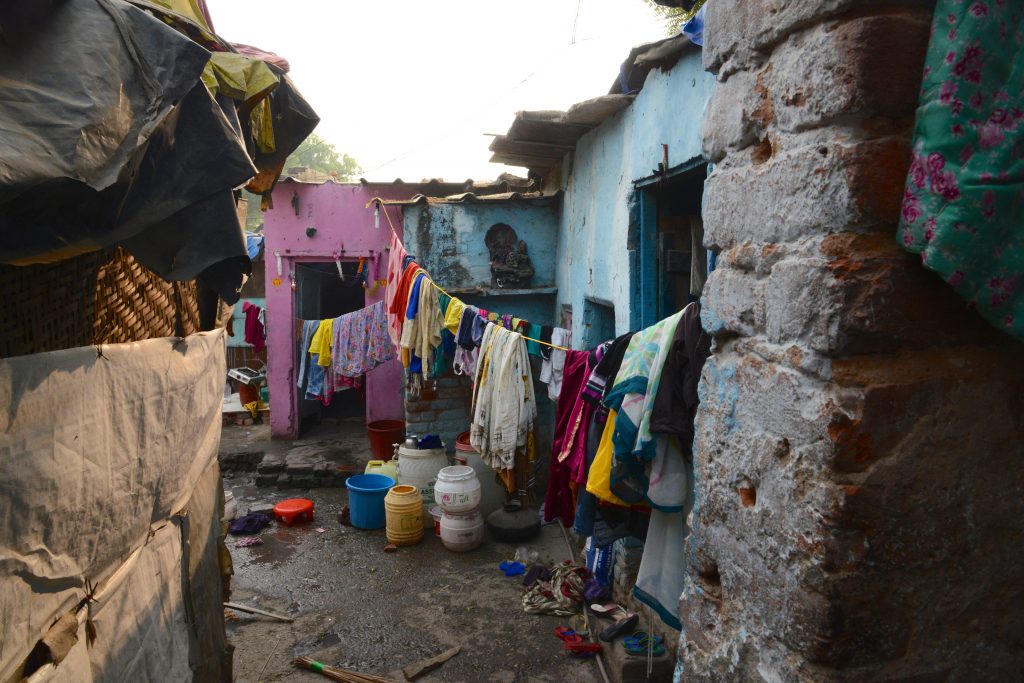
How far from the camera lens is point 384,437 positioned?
9062 millimetres

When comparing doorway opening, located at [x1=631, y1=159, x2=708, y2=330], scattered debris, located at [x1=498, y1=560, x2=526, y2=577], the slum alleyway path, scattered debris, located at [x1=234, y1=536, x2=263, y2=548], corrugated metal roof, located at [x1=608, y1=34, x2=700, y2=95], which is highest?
corrugated metal roof, located at [x1=608, y1=34, x2=700, y2=95]

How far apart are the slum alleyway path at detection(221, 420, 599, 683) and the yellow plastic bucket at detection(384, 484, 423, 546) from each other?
0.14 m

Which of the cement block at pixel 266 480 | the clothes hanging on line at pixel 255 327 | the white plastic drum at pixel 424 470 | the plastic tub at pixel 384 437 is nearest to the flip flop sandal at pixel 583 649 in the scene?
the white plastic drum at pixel 424 470

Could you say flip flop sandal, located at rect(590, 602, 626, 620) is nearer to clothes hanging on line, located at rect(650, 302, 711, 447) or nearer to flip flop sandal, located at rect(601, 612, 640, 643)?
flip flop sandal, located at rect(601, 612, 640, 643)

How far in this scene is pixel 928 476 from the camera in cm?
135

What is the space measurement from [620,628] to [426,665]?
1402 mm

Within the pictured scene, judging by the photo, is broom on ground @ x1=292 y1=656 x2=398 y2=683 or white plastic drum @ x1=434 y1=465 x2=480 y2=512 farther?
white plastic drum @ x1=434 y1=465 x2=480 y2=512

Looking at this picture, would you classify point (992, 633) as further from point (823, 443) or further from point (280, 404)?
point (280, 404)

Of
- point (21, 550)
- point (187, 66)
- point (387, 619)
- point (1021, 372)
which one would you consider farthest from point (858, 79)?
point (387, 619)

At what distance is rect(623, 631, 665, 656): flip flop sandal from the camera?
416 cm

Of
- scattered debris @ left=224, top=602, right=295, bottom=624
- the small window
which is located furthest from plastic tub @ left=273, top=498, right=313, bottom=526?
the small window

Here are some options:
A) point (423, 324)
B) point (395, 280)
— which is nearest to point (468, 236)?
point (395, 280)

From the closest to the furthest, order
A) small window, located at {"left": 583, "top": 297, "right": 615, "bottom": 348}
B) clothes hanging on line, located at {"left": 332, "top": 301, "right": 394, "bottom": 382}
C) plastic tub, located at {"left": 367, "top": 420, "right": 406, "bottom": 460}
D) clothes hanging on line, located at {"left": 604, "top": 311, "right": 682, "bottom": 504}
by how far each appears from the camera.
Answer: clothes hanging on line, located at {"left": 604, "top": 311, "right": 682, "bottom": 504}, small window, located at {"left": 583, "top": 297, "right": 615, "bottom": 348}, clothes hanging on line, located at {"left": 332, "top": 301, "right": 394, "bottom": 382}, plastic tub, located at {"left": 367, "top": 420, "right": 406, "bottom": 460}

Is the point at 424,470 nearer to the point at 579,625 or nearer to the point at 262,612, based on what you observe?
the point at 262,612
